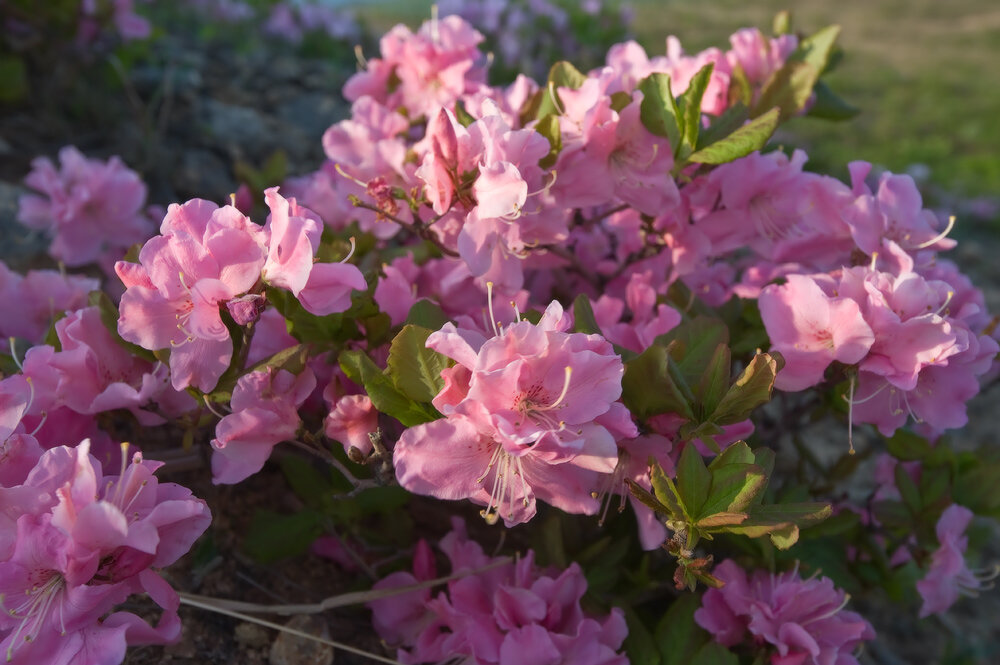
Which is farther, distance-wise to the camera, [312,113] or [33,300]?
[312,113]

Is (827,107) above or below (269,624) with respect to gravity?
above

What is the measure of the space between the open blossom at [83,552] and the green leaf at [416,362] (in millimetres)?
300

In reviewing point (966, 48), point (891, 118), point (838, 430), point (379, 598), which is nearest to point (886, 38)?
point (966, 48)

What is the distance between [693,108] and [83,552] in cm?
107

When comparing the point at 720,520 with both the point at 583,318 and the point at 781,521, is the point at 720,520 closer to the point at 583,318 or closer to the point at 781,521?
the point at 781,521

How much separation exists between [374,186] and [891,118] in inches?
340

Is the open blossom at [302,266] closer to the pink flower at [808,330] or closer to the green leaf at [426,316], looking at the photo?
the green leaf at [426,316]

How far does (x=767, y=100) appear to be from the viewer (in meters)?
1.66

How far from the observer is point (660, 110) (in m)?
1.37

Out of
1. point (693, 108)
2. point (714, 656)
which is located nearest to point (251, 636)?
point (714, 656)

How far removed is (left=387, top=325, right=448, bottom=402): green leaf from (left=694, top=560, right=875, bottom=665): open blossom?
0.60m

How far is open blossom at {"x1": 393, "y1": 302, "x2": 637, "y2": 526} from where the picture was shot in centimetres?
101

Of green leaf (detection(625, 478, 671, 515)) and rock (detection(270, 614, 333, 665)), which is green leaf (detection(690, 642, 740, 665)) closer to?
green leaf (detection(625, 478, 671, 515))

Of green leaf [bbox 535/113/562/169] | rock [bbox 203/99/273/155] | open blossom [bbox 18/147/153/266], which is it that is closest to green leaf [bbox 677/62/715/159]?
green leaf [bbox 535/113/562/169]
